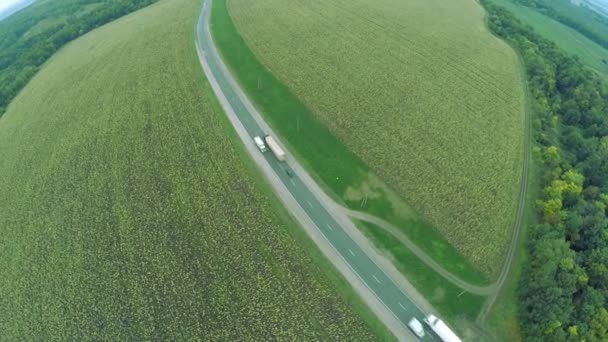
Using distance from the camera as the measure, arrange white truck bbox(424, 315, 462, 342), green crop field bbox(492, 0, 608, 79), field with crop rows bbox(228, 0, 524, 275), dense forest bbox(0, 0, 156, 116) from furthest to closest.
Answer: green crop field bbox(492, 0, 608, 79) < dense forest bbox(0, 0, 156, 116) < field with crop rows bbox(228, 0, 524, 275) < white truck bbox(424, 315, 462, 342)

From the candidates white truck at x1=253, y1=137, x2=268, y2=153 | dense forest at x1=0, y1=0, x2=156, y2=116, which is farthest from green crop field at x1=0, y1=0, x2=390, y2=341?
dense forest at x1=0, y1=0, x2=156, y2=116

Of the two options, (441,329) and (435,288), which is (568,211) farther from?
(441,329)

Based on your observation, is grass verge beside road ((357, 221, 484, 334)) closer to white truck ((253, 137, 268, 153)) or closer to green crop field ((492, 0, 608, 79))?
white truck ((253, 137, 268, 153))

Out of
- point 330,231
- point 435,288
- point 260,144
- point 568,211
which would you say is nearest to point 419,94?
point 568,211

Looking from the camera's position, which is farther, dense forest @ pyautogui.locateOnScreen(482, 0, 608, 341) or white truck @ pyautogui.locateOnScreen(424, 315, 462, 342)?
dense forest @ pyautogui.locateOnScreen(482, 0, 608, 341)

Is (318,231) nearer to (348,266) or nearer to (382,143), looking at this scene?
(348,266)

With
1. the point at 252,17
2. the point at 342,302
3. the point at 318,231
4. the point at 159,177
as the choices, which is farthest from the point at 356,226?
the point at 252,17

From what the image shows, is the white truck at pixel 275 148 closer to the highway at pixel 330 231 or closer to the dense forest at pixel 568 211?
the highway at pixel 330 231
